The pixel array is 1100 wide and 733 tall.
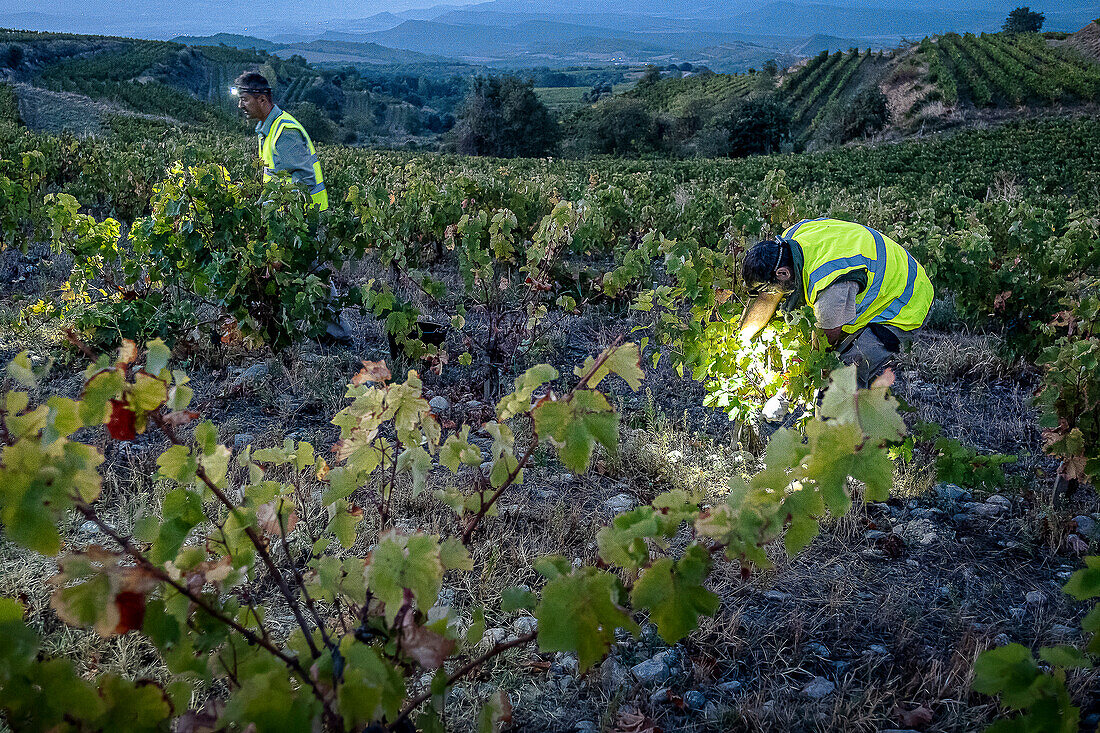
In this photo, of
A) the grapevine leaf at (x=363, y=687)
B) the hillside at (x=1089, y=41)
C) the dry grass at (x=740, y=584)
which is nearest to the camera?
the grapevine leaf at (x=363, y=687)

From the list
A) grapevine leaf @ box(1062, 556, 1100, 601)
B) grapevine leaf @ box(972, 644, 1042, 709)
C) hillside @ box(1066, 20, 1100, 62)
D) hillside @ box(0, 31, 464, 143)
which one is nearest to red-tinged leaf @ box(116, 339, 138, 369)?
grapevine leaf @ box(972, 644, 1042, 709)

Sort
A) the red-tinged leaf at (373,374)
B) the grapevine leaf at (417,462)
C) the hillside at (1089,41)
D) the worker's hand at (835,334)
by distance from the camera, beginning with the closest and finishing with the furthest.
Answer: the grapevine leaf at (417,462) < the red-tinged leaf at (373,374) < the worker's hand at (835,334) < the hillside at (1089,41)

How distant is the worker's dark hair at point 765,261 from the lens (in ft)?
9.68

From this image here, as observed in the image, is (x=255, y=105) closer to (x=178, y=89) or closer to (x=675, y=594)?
(x=675, y=594)

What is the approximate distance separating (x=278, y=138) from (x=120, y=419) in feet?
13.2

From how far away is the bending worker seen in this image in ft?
9.82

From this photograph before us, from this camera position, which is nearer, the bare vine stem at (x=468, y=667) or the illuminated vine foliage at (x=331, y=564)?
the illuminated vine foliage at (x=331, y=564)

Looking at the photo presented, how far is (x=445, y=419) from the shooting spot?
372 cm

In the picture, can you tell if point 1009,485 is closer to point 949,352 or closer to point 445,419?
point 949,352

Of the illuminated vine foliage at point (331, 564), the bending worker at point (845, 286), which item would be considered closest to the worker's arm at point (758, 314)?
the bending worker at point (845, 286)

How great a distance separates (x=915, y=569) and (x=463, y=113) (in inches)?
1865

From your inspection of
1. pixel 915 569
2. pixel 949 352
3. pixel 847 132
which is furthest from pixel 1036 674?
pixel 847 132

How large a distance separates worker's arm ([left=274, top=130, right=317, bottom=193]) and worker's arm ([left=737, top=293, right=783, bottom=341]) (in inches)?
127

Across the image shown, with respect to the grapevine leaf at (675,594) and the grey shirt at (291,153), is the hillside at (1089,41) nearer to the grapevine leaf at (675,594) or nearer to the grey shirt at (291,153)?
the grey shirt at (291,153)
